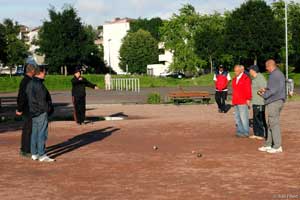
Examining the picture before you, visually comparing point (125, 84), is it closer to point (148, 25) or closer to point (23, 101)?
point (23, 101)

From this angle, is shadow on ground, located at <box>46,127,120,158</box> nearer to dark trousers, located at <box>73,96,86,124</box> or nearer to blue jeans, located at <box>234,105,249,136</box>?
dark trousers, located at <box>73,96,86,124</box>

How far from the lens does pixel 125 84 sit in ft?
162

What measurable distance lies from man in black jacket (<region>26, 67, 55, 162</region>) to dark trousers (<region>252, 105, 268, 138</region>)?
16.5 feet

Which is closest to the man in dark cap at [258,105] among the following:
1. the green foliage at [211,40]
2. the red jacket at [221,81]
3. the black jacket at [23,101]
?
the black jacket at [23,101]

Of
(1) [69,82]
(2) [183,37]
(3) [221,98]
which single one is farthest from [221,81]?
(2) [183,37]

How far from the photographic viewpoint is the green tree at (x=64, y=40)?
69250 mm

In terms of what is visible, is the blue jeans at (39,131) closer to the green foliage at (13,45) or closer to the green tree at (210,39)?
the green tree at (210,39)

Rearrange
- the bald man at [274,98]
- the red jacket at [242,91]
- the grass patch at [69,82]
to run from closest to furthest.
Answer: the bald man at [274,98], the red jacket at [242,91], the grass patch at [69,82]

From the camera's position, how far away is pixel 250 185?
7934 mm

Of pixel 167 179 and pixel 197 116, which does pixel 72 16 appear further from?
pixel 167 179

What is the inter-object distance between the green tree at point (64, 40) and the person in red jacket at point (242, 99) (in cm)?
5665

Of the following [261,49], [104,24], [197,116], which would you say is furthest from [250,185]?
[104,24]

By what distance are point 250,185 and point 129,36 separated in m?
94.7

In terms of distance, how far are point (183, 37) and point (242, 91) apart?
66105mm
